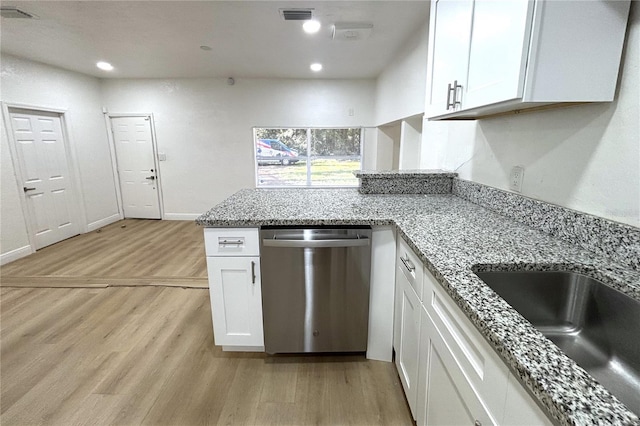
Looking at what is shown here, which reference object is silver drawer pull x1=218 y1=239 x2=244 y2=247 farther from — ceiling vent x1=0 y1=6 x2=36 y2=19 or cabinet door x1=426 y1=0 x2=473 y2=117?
ceiling vent x1=0 y1=6 x2=36 y2=19

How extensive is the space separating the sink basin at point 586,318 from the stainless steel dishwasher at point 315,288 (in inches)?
31.1

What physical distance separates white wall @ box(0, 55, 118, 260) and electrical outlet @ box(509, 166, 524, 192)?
5.14 m

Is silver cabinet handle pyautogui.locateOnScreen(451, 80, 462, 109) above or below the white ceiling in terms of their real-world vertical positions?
below

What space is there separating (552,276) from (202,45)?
3857 mm

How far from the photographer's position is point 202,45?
343 cm

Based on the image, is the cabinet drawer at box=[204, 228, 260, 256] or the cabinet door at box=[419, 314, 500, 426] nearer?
the cabinet door at box=[419, 314, 500, 426]

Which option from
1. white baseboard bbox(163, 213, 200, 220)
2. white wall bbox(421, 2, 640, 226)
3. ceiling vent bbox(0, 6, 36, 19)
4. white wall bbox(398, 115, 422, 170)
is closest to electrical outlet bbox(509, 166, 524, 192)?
white wall bbox(421, 2, 640, 226)

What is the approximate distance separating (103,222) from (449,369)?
5.94m

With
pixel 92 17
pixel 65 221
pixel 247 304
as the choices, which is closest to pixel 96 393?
pixel 247 304

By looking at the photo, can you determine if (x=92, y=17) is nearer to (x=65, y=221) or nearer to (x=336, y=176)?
(x=65, y=221)

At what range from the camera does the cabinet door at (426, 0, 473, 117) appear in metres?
1.37

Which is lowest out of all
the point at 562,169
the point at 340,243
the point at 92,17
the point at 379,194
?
the point at 340,243

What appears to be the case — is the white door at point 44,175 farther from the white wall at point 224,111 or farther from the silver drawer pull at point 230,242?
the silver drawer pull at point 230,242

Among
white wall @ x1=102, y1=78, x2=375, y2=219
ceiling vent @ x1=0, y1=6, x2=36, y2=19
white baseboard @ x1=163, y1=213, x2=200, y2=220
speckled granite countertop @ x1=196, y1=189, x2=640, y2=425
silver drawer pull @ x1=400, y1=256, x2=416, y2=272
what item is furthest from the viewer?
white baseboard @ x1=163, y1=213, x2=200, y2=220
